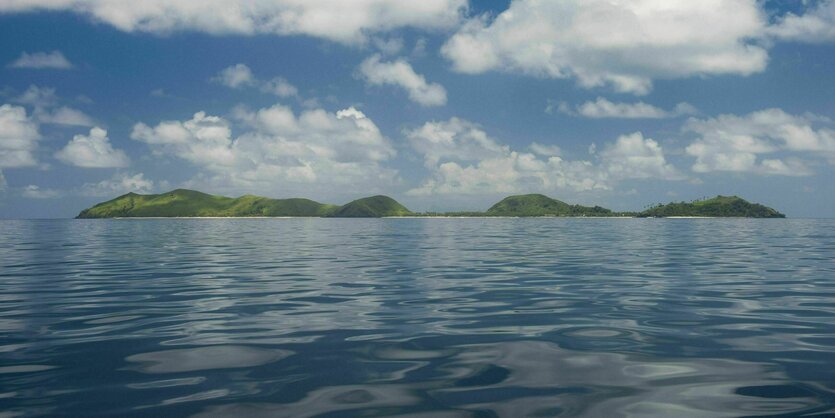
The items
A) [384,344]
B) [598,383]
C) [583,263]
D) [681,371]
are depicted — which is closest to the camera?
[598,383]

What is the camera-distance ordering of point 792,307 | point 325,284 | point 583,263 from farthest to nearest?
point 583,263, point 325,284, point 792,307

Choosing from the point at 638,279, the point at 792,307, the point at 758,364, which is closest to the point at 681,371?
the point at 758,364

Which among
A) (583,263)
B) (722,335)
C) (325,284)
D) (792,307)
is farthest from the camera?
(583,263)

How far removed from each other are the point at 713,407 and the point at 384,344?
7161 millimetres

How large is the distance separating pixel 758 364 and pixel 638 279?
15786mm

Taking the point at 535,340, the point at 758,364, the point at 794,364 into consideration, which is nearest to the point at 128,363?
the point at 535,340

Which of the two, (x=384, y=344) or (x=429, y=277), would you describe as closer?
(x=384, y=344)

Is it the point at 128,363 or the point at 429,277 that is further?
the point at 429,277

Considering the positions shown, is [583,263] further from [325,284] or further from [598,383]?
[598,383]

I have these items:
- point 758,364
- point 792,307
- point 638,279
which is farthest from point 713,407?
point 638,279

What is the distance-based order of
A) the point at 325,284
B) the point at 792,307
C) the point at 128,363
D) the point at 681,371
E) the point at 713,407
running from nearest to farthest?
the point at 713,407 → the point at 681,371 → the point at 128,363 → the point at 792,307 → the point at 325,284

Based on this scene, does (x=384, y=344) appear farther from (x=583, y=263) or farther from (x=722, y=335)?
(x=583, y=263)

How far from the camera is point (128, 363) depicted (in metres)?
11.9

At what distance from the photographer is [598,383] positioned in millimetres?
10242
